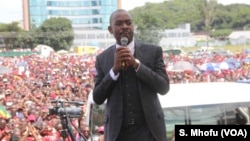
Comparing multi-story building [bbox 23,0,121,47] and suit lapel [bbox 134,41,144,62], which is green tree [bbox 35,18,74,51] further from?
suit lapel [bbox 134,41,144,62]

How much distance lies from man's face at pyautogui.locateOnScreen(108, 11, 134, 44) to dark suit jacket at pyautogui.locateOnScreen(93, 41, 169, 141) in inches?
3.8

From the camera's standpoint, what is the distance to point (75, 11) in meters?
77.9

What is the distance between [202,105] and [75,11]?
75.0m

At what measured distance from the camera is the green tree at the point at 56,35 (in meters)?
48.0

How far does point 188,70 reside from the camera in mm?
14875

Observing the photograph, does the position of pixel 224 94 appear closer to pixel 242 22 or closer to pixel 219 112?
pixel 219 112

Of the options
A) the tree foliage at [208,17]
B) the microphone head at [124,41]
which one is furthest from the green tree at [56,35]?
the microphone head at [124,41]

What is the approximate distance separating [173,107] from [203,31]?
59.4 metres

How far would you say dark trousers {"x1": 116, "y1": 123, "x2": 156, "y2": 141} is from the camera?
1654 millimetres

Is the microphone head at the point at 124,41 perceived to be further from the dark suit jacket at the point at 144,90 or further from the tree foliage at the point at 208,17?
the tree foliage at the point at 208,17

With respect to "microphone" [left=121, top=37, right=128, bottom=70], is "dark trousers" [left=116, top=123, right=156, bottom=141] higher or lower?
lower

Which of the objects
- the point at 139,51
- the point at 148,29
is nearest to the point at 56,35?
the point at 148,29

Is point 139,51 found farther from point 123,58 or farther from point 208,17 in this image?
point 208,17
